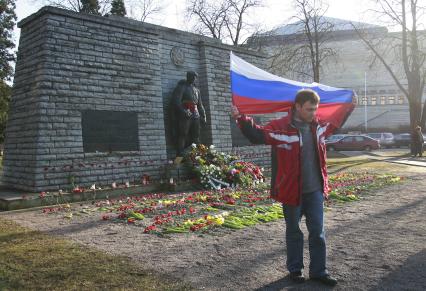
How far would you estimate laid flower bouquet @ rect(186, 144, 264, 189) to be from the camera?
1098cm

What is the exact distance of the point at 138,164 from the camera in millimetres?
11109

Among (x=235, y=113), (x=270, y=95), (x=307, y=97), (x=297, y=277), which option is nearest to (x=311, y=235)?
(x=297, y=277)

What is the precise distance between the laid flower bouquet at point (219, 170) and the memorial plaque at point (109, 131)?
5.19 feet

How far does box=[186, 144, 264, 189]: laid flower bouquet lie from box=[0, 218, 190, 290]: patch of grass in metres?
5.67

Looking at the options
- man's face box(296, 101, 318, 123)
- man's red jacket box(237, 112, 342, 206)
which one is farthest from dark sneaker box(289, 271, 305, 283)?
man's face box(296, 101, 318, 123)

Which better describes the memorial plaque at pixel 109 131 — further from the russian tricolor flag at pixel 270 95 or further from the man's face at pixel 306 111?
the man's face at pixel 306 111

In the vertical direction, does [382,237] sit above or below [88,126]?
below

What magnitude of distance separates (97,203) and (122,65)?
380cm

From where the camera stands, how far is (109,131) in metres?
10.6

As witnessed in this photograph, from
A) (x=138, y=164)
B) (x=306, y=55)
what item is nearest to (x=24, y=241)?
(x=138, y=164)

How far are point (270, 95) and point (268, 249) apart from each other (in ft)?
6.32

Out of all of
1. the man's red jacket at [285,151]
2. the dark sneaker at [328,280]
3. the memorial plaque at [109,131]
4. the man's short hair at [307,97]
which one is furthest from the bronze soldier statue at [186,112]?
the dark sneaker at [328,280]

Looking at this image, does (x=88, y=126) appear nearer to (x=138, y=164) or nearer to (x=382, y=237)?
(x=138, y=164)

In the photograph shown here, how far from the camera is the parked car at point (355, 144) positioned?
35375 millimetres
